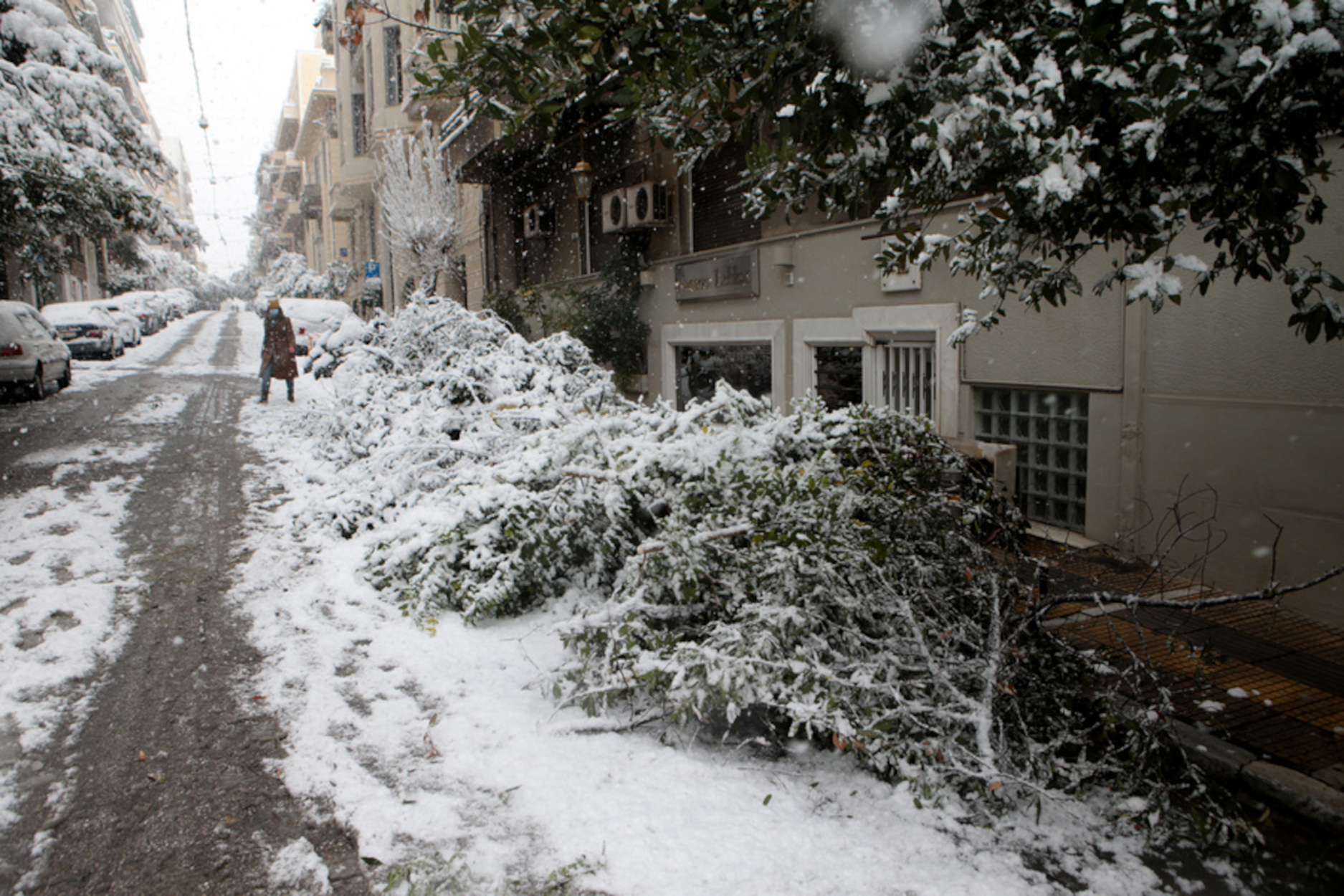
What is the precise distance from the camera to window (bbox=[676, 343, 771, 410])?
35.7 ft

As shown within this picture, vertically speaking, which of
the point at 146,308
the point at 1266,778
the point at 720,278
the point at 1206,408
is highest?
the point at 146,308

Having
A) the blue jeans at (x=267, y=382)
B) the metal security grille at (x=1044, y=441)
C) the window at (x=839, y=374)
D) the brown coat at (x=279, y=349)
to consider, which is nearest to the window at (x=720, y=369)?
the window at (x=839, y=374)

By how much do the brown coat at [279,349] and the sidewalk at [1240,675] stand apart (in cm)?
1234

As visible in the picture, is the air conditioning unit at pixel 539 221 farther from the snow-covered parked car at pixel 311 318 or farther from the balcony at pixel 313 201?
the balcony at pixel 313 201

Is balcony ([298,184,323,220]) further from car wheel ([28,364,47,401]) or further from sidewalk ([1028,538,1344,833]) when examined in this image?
sidewalk ([1028,538,1344,833])

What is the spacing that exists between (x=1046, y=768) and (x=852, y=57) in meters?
2.79

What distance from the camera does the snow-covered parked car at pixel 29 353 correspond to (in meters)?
13.9

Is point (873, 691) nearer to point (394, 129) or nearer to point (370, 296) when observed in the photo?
point (394, 129)

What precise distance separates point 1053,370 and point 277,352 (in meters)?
11.9

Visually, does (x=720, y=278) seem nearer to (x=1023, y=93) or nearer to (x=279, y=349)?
(x=279, y=349)

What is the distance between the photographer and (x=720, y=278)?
11.0 m

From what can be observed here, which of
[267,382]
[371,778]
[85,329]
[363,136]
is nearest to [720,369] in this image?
[267,382]

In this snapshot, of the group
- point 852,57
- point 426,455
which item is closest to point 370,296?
point 426,455

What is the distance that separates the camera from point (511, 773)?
3.52m
